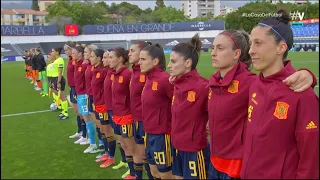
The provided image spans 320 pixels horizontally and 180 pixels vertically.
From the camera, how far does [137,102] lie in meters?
4.18

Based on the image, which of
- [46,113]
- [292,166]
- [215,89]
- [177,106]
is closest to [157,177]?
[177,106]

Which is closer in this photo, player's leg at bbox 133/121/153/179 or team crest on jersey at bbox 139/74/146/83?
team crest on jersey at bbox 139/74/146/83

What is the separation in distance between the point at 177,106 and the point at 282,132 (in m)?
1.30

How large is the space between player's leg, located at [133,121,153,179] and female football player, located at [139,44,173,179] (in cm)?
41

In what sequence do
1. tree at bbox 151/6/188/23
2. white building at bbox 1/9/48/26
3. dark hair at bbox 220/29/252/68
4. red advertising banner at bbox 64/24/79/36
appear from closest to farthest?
dark hair at bbox 220/29/252/68
red advertising banner at bbox 64/24/79/36
tree at bbox 151/6/188/23
white building at bbox 1/9/48/26

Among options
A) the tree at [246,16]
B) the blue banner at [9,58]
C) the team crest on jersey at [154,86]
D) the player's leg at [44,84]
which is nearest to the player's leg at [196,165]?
the team crest on jersey at [154,86]

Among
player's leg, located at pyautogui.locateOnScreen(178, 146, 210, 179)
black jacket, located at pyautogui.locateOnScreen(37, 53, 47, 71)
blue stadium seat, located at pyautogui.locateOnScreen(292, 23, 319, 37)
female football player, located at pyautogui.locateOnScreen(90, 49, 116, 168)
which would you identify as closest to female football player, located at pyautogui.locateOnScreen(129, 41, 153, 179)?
female football player, located at pyautogui.locateOnScreen(90, 49, 116, 168)

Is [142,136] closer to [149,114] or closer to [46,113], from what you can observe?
[149,114]

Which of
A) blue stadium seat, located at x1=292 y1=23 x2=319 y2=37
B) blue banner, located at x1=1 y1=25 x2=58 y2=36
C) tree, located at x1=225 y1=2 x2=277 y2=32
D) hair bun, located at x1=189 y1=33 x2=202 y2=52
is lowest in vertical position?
hair bun, located at x1=189 y1=33 x2=202 y2=52

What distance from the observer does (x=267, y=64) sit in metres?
2.17

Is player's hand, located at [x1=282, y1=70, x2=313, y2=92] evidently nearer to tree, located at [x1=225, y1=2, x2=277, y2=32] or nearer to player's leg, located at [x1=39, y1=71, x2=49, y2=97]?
player's leg, located at [x1=39, y1=71, x2=49, y2=97]

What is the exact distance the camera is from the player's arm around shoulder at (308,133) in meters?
1.91

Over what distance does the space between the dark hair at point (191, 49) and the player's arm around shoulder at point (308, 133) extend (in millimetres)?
1492

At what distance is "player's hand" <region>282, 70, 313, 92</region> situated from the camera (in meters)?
1.92
